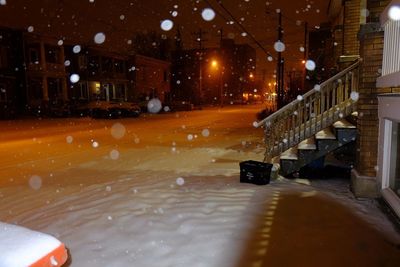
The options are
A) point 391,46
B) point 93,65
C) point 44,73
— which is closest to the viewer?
point 391,46

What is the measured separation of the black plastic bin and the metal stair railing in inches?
44.1

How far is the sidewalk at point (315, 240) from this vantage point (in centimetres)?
411

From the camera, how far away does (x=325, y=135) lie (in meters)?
7.82

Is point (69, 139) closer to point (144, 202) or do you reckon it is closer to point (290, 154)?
point (144, 202)

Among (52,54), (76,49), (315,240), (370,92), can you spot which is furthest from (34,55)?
(315,240)

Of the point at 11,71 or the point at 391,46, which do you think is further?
the point at 11,71

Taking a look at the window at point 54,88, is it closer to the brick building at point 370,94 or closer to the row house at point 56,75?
the row house at point 56,75

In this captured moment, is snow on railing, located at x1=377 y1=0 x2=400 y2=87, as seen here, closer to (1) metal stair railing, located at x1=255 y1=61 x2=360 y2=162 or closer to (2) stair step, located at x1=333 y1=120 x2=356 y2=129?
(2) stair step, located at x1=333 y1=120 x2=356 y2=129

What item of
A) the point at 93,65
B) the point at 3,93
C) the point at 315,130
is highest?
the point at 93,65

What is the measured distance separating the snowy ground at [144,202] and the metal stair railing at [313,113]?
1121 mm

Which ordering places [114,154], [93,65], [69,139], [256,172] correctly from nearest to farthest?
1. [256,172]
2. [114,154]
3. [69,139]
4. [93,65]

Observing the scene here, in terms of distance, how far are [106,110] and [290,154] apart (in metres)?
24.4

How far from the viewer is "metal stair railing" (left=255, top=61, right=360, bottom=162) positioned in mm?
7781

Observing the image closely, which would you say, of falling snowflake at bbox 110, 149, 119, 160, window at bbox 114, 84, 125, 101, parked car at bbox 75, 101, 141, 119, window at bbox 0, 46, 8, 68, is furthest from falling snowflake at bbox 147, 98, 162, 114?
falling snowflake at bbox 110, 149, 119, 160
